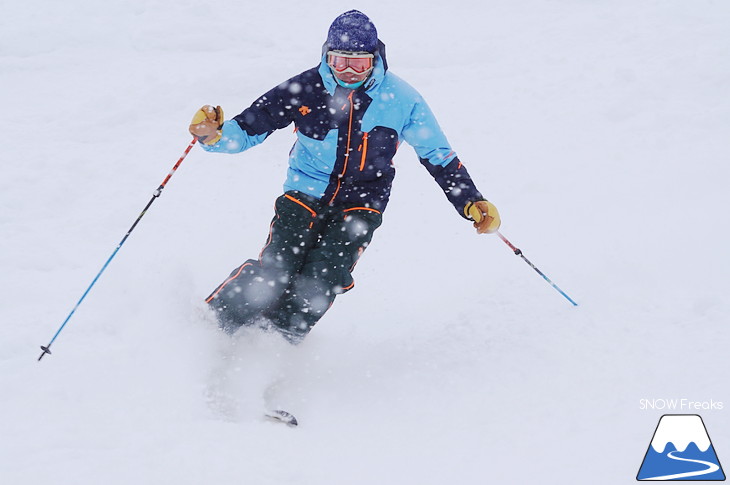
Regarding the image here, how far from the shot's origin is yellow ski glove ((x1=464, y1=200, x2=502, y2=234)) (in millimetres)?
4250

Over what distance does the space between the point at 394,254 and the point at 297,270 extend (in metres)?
1.80

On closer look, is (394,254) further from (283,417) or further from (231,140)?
(283,417)

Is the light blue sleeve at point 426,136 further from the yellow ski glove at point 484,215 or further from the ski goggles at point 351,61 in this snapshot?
the ski goggles at point 351,61

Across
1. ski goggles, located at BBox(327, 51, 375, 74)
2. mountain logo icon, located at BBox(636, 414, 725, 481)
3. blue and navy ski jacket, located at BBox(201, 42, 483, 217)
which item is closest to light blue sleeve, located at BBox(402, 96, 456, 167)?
blue and navy ski jacket, located at BBox(201, 42, 483, 217)

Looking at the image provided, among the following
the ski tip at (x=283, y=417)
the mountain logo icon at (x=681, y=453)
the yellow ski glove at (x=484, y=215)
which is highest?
the yellow ski glove at (x=484, y=215)

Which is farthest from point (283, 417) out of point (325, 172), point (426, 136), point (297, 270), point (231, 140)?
point (426, 136)

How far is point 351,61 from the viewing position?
3.92m

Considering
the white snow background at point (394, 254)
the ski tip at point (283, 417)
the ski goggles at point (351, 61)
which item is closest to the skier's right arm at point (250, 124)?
the ski goggles at point (351, 61)

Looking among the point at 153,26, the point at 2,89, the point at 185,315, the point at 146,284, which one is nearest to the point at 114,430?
the point at 185,315

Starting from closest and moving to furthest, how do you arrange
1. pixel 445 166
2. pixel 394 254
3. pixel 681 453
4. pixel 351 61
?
pixel 681 453 < pixel 351 61 < pixel 445 166 < pixel 394 254

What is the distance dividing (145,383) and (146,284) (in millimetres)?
1257

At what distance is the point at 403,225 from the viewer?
20.6ft

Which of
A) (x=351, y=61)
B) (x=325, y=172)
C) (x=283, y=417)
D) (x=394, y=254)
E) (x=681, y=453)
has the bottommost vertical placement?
(x=283, y=417)

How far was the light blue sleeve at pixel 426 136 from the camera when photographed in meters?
4.25
